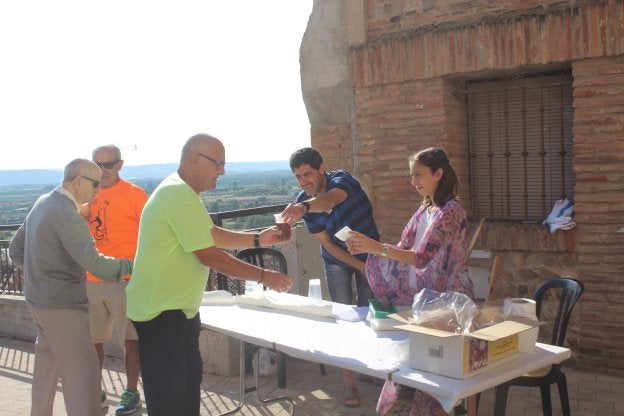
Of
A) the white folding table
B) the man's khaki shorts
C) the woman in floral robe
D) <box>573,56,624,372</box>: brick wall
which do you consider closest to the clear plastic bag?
the white folding table

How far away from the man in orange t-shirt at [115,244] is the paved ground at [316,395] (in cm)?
39

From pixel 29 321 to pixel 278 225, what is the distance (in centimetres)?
454

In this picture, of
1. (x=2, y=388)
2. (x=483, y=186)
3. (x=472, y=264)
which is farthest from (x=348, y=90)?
(x=2, y=388)

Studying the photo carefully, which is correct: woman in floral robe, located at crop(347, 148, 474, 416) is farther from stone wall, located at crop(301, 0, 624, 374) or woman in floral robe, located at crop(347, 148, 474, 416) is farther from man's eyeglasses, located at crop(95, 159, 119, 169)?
man's eyeglasses, located at crop(95, 159, 119, 169)

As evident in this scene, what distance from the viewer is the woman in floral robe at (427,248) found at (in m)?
3.63

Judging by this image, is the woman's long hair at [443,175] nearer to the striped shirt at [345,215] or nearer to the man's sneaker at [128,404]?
the striped shirt at [345,215]

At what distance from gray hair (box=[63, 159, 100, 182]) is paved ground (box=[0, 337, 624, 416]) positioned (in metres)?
1.87

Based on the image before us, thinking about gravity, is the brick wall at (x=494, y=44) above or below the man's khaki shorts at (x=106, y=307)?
above

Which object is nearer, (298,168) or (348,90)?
(298,168)

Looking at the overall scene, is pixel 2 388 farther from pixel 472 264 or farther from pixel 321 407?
pixel 472 264

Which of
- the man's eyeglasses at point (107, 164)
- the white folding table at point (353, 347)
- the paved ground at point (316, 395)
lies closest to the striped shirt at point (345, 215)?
the white folding table at point (353, 347)

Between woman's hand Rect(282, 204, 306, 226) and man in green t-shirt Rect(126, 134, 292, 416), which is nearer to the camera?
man in green t-shirt Rect(126, 134, 292, 416)

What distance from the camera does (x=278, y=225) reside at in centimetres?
387

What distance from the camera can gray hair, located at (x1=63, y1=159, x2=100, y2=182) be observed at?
3939mm
